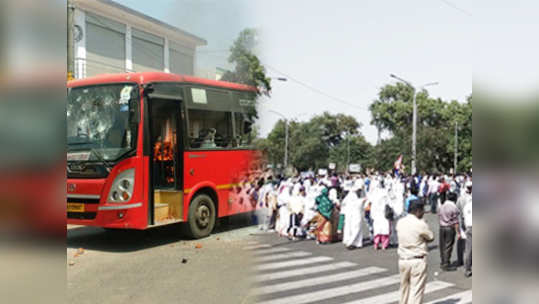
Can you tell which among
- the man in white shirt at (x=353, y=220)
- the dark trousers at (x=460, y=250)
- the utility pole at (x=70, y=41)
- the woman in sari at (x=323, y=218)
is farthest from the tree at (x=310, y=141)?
the man in white shirt at (x=353, y=220)

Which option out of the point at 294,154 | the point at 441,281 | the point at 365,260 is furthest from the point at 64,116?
the point at 365,260

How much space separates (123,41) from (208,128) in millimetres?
238

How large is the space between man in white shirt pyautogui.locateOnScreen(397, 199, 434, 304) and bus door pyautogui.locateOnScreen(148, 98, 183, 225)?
282 centimetres

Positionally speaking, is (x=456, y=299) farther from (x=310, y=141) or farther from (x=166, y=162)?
(x=166, y=162)

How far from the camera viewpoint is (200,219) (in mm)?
1008

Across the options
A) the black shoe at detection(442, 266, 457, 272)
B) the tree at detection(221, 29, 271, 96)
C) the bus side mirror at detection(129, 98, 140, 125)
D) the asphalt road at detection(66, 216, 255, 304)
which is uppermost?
the tree at detection(221, 29, 271, 96)

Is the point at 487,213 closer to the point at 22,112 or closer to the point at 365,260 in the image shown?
the point at 22,112

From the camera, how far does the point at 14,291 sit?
2.32 feet

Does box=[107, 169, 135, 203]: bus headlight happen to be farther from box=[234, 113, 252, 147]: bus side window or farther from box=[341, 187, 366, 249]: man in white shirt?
box=[341, 187, 366, 249]: man in white shirt

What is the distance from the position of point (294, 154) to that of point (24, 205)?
1.44 feet

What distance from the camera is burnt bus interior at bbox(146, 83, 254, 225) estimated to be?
765mm

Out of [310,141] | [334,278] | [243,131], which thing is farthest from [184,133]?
[334,278]

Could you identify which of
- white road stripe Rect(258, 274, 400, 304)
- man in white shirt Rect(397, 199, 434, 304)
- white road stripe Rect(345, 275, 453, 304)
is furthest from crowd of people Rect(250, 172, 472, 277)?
man in white shirt Rect(397, 199, 434, 304)

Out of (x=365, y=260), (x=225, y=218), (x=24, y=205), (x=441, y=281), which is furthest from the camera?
(x=365, y=260)
